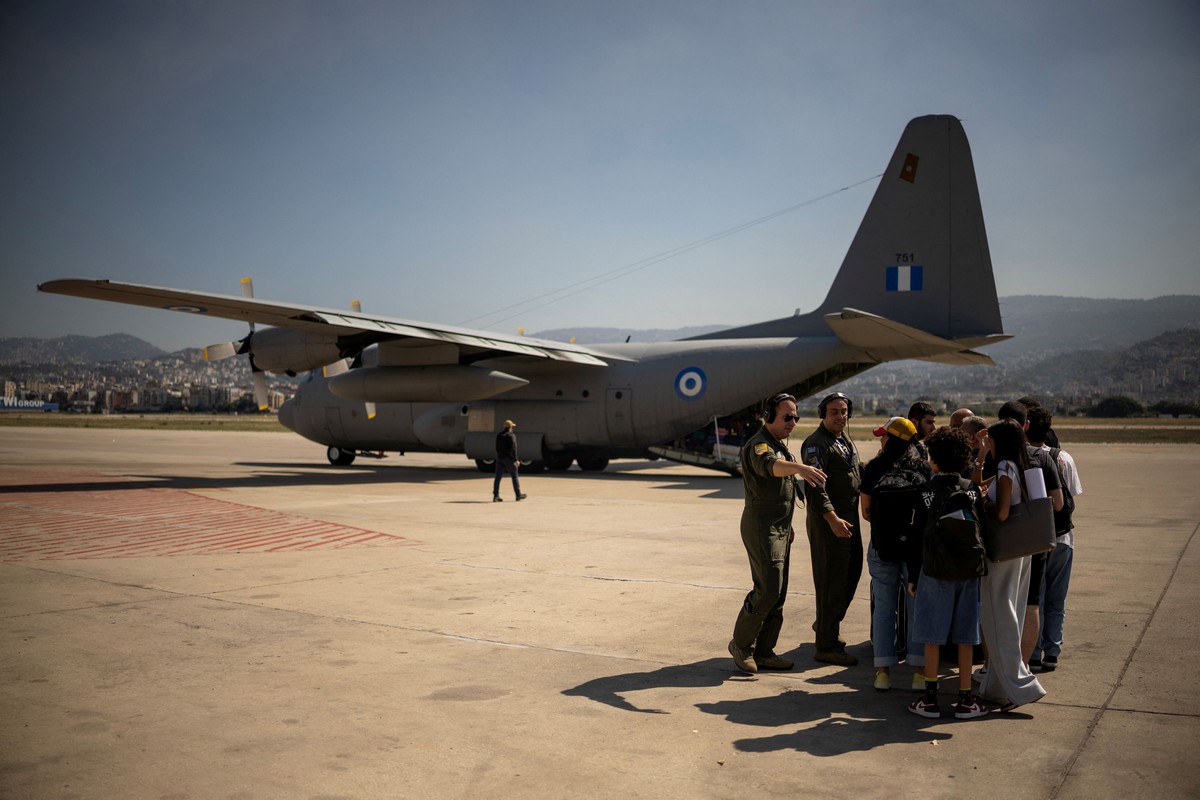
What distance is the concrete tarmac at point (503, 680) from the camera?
173 inches

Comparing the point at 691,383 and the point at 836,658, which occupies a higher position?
the point at 691,383

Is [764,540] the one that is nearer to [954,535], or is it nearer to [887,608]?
[887,608]

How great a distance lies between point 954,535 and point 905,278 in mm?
15848

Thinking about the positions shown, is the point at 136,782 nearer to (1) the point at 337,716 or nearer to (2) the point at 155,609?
(1) the point at 337,716

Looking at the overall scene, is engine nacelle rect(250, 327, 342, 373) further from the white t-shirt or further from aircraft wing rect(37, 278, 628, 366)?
the white t-shirt

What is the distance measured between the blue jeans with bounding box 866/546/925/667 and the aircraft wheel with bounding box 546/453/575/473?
18593 millimetres

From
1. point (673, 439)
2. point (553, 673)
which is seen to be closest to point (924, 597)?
point (553, 673)

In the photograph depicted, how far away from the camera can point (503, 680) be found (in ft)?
A: 19.7

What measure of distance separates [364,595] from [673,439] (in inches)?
602

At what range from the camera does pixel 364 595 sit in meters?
8.64

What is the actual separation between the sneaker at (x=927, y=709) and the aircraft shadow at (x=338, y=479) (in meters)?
13.2

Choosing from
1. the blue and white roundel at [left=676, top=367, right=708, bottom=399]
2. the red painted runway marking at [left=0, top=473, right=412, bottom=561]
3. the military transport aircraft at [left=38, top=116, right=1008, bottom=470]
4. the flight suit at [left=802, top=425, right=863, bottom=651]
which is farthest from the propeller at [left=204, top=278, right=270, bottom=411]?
the flight suit at [left=802, top=425, right=863, bottom=651]

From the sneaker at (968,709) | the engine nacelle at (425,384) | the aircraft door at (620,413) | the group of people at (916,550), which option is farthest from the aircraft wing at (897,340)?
the sneaker at (968,709)

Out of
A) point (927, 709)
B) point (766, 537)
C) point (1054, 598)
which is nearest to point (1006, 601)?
point (927, 709)
